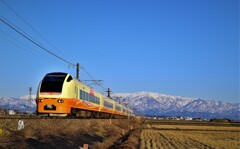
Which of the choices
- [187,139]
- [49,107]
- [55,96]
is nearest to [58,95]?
[55,96]

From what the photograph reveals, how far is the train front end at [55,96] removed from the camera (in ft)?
92.4

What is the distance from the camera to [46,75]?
30.4 meters

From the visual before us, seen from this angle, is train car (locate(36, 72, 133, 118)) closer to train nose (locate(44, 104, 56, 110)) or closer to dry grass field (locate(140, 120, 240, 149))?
train nose (locate(44, 104, 56, 110))

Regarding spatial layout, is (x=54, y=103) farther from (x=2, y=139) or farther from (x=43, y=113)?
(x=2, y=139)

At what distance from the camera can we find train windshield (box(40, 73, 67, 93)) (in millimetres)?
28875

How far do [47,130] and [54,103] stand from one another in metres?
7.25

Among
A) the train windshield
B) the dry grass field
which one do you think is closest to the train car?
the train windshield

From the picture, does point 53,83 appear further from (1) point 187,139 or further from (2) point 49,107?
(1) point 187,139

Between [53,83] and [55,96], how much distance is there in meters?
1.25

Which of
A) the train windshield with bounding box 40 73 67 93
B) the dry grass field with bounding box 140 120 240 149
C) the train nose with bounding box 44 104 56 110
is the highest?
the train windshield with bounding box 40 73 67 93

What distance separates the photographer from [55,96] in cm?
2844

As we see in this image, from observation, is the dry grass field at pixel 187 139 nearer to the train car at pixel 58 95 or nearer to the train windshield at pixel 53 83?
the train car at pixel 58 95

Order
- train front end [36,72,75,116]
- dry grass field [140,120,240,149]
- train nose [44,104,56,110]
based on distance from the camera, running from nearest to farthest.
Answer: train nose [44,104,56,110]
train front end [36,72,75,116]
dry grass field [140,120,240,149]

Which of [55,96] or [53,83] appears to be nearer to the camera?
[55,96]
